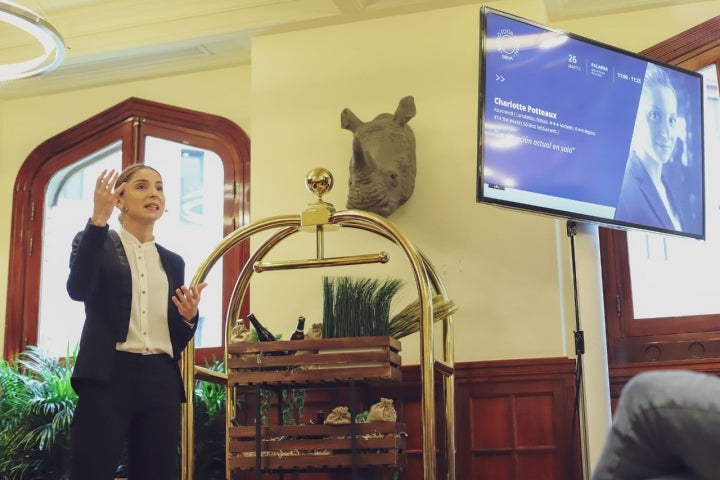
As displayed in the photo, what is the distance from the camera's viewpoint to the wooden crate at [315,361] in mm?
2906

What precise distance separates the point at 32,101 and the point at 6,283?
98cm

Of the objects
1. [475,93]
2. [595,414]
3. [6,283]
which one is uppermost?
[475,93]

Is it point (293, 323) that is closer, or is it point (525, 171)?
point (525, 171)

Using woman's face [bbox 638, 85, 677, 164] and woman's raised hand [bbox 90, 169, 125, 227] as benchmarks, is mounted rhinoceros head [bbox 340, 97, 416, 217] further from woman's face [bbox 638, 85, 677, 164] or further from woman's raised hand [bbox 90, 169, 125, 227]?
woman's raised hand [bbox 90, 169, 125, 227]

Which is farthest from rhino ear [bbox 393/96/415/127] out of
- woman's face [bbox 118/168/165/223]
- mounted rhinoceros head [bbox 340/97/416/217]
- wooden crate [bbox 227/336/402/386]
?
woman's face [bbox 118/168/165/223]

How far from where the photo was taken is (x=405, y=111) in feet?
12.4

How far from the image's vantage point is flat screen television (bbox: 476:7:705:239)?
298 centimetres

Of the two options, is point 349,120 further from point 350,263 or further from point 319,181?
point 350,263

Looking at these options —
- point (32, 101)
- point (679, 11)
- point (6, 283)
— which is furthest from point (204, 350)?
point (679, 11)

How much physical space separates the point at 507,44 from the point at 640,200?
0.74 metres

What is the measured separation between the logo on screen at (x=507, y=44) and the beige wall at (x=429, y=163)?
80cm

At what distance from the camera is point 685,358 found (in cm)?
362

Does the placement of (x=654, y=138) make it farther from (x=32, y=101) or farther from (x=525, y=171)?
(x=32, y=101)

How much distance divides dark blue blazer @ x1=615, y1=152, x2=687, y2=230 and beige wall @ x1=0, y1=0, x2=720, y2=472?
0.48 meters
